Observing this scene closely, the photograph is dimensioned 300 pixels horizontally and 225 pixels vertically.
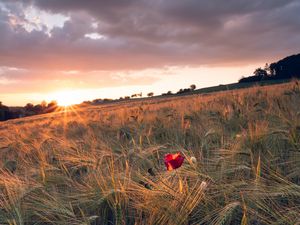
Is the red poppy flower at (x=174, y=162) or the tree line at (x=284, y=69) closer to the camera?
the red poppy flower at (x=174, y=162)

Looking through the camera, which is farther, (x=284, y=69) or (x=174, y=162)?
(x=284, y=69)

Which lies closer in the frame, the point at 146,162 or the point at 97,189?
the point at 97,189

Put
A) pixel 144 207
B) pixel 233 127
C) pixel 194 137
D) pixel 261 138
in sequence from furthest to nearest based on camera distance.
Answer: pixel 233 127
pixel 194 137
pixel 261 138
pixel 144 207

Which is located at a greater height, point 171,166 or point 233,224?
point 171,166

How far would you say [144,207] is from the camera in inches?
61.2

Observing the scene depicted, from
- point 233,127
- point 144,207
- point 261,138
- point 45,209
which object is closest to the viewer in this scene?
point 144,207

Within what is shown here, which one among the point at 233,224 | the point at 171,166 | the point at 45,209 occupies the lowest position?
the point at 233,224

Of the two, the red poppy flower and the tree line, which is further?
the tree line

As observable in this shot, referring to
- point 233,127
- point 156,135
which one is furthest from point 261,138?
point 156,135

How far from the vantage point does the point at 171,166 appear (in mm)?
1586

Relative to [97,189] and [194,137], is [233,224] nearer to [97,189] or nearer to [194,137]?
[97,189]

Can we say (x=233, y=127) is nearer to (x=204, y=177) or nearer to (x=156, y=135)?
(x=156, y=135)

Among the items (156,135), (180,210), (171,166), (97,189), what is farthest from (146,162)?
(156,135)

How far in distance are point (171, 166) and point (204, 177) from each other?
340 mm
